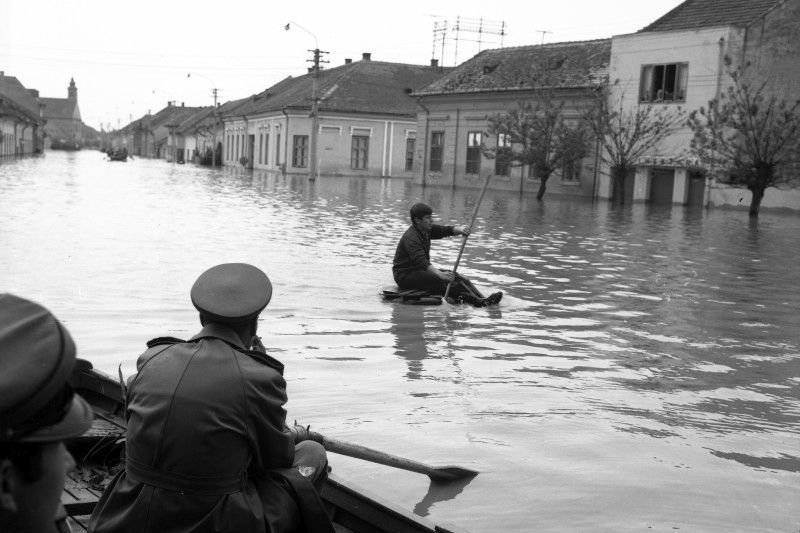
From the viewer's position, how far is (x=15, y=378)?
1962 millimetres

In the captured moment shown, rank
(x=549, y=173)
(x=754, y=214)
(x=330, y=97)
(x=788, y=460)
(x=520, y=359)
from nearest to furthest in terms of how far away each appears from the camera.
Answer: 1. (x=788, y=460)
2. (x=520, y=359)
3. (x=754, y=214)
4. (x=549, y=173)
5. (x=330, y=97)

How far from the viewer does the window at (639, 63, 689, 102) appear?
37.5 meters

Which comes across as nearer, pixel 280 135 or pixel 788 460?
pixel 788 460

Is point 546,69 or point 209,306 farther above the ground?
point 546,69

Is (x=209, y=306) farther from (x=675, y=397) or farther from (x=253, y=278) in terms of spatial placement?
(x=675, y=397)

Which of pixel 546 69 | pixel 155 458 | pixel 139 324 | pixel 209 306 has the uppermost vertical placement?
pixel 546 69

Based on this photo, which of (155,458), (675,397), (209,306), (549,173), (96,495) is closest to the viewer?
(155,458)

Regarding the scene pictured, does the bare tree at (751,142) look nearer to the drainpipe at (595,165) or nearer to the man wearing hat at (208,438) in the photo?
the drainpipe at (595,165)

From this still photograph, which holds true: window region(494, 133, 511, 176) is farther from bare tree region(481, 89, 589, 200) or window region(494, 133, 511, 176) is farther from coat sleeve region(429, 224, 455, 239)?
coat sleeve region(429, 224, 455, 239)

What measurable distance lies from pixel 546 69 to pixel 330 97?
68.1 ft

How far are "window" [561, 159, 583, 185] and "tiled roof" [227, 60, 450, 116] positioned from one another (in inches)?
886

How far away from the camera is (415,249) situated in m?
13.1

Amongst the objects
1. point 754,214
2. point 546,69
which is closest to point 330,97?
point 546,69

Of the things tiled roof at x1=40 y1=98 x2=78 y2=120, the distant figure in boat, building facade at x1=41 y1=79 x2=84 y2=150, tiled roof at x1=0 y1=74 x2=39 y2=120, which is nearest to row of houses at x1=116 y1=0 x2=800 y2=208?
the distant figure in boat
